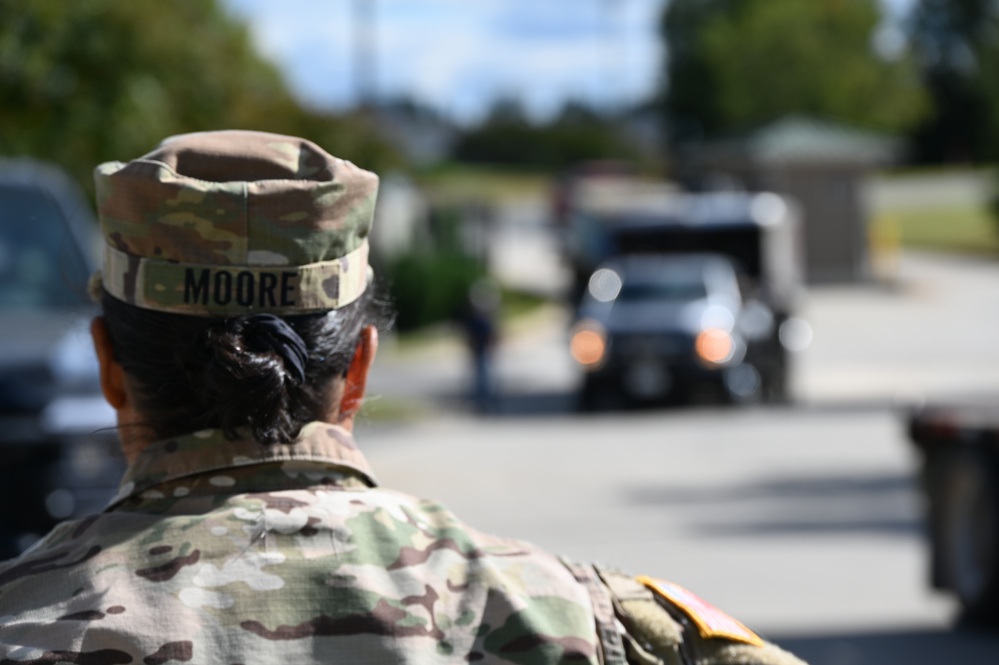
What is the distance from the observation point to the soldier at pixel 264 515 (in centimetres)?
188

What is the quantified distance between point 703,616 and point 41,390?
6.03 meters

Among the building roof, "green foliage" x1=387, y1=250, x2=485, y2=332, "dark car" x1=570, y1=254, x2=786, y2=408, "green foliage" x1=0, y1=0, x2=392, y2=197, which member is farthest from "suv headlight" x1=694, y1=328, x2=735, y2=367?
the building roof

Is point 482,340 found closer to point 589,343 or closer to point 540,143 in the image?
point 589,343

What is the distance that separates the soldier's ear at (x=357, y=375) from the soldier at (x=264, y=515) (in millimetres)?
51

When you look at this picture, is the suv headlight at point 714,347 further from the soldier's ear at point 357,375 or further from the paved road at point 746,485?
the soldier's ear at point 357,375

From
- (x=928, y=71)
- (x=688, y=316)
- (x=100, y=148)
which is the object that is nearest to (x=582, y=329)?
(x=688, y=316)

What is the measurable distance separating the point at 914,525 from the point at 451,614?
32.9ft

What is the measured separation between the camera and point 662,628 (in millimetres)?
1953

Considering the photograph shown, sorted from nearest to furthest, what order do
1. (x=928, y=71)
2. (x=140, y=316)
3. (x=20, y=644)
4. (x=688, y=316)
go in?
(x=20, y=644) → (x=140, y=316) → (x=688, y=316) → (x=928, y=71)

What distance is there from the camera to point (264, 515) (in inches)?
76.4

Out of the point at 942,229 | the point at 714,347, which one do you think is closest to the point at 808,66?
the point at 942,229

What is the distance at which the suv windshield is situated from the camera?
28.1 ft

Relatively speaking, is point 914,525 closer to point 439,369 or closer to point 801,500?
point 801,500

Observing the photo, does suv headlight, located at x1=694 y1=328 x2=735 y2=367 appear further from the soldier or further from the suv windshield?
the soldier
